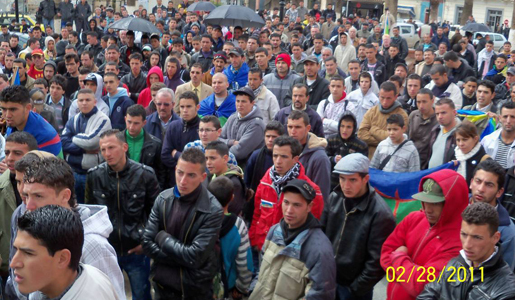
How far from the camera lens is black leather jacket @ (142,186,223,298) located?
4.40 meters

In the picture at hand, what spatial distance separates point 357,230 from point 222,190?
1153 millimetres

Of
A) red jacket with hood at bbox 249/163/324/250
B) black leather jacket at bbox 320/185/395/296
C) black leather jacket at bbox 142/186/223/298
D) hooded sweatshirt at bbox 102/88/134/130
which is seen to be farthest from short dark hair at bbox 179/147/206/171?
hooded sweatshirt at bbox 102/88/134/130

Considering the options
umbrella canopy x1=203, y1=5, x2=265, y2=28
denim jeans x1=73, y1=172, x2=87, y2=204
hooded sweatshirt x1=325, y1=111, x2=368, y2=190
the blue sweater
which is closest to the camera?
the blue sweater

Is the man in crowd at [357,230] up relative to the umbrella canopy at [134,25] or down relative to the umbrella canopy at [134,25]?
down

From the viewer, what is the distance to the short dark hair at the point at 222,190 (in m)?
4.86

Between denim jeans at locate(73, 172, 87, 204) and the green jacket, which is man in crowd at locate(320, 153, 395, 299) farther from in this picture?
denim jeans at locate(73, 172, 87, 204)

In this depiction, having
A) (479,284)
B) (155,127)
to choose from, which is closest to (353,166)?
(479,284)

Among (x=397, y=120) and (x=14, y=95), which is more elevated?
(x=14, y=95)

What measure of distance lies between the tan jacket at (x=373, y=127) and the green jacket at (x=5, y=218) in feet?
15.4

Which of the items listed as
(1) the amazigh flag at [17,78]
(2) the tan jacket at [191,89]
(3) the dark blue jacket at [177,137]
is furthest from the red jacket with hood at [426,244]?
(1) the amazigh flag at [17,78]

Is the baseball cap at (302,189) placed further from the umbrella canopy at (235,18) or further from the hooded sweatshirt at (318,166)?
the umbrella canopy at (235,18)

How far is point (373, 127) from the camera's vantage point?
7957 mm

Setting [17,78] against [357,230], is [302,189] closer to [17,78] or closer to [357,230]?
[357,230]
